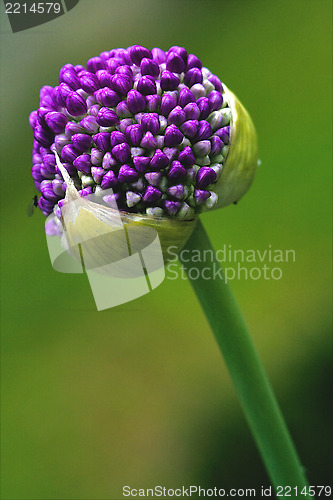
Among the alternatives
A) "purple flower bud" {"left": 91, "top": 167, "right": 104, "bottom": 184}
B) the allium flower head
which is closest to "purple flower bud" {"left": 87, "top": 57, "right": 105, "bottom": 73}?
the allium flower head

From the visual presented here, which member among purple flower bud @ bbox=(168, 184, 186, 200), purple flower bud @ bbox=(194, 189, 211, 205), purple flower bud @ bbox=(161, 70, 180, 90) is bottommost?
→ purple flower bud @ bbox=(194, 189, 211, 205)

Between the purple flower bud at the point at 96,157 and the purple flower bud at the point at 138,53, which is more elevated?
the purple flower bud at the point at 138,53

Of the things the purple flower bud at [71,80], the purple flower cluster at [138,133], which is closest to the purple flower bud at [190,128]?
the purple flower cluster at [138,133]

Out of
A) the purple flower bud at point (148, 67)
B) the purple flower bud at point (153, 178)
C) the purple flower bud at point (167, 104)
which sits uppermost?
the purple flower bud at point (148, 67)

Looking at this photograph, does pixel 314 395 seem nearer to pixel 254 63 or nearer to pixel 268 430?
pixel 268 430

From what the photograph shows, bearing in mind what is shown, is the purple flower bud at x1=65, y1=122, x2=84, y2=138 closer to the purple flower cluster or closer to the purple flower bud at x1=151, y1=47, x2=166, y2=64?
the purple flower cluster

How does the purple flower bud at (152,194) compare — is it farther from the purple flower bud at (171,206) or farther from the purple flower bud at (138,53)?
the purple flower bud at (138,53)
